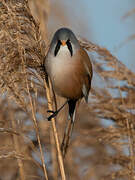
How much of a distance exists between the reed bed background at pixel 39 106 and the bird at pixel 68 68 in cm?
6

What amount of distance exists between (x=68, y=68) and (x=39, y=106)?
13.0 inches

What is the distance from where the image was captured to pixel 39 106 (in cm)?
249

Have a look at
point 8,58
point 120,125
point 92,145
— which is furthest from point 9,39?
point 92,145

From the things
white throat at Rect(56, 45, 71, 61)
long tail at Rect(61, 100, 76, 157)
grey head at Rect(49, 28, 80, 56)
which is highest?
grey head at Rect(49, 28, 80, 56)

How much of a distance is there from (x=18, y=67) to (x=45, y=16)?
5.75ft

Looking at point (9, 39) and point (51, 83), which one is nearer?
point (9, 39)

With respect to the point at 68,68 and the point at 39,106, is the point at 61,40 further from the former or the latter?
the point at 39,106

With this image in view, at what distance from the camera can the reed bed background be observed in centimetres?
213

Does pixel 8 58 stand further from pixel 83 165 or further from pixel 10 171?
pixel 83 165

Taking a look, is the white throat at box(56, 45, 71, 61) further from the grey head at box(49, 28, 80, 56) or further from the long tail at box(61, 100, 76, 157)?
the long tail at box(61, 100, 76, 157)

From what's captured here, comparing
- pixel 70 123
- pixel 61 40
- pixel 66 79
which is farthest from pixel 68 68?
pixel 70 123

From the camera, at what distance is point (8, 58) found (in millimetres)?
2133

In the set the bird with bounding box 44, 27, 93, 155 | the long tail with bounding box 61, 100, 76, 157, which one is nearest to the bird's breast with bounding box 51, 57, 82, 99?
the bird with bounding box 44, 27, 93, 155

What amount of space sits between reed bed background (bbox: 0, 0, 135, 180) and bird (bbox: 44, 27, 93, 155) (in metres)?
0.06
